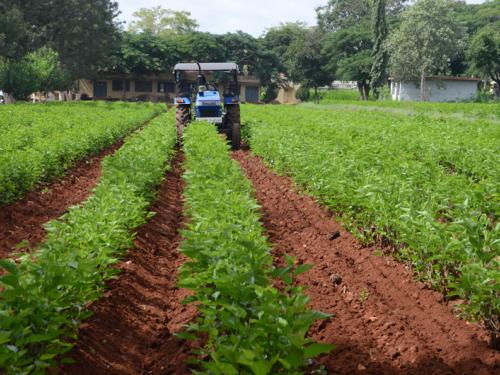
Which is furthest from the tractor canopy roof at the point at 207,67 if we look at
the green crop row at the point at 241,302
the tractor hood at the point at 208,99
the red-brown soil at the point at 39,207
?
the green crop row at the point at 241,302

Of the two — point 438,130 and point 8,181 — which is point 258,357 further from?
point 438,130

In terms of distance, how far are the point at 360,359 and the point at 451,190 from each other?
3206 mm

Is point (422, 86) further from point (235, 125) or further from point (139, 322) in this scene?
point (139, 322)

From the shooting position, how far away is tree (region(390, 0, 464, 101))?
173 ft

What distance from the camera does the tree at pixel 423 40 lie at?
173ft

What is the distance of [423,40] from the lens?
52.9 meters

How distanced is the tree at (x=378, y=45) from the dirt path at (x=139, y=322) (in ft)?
177

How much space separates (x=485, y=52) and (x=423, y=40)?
6610 mm

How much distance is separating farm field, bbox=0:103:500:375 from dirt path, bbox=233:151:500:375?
2 cm

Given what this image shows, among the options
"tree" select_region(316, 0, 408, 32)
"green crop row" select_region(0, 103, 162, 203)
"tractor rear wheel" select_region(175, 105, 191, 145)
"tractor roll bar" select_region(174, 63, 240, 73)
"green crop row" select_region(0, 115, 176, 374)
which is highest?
"tree" select_region(316, 0, 408, 32)

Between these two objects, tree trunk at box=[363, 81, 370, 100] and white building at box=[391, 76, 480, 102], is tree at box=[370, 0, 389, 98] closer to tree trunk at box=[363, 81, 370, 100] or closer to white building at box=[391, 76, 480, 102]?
white building at box=[391, 76, 480, 102]

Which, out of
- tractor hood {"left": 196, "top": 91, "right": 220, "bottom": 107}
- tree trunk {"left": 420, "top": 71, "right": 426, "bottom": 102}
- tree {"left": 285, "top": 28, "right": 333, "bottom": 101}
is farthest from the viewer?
tree {"left": 285, "top": 28, "right": 333, "bottom": 101}

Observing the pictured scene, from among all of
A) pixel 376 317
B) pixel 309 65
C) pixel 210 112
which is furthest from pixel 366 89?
pixel 376 317

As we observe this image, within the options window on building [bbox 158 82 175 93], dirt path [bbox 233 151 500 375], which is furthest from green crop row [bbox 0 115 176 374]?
window on building [bbox 158 82 175 93]
